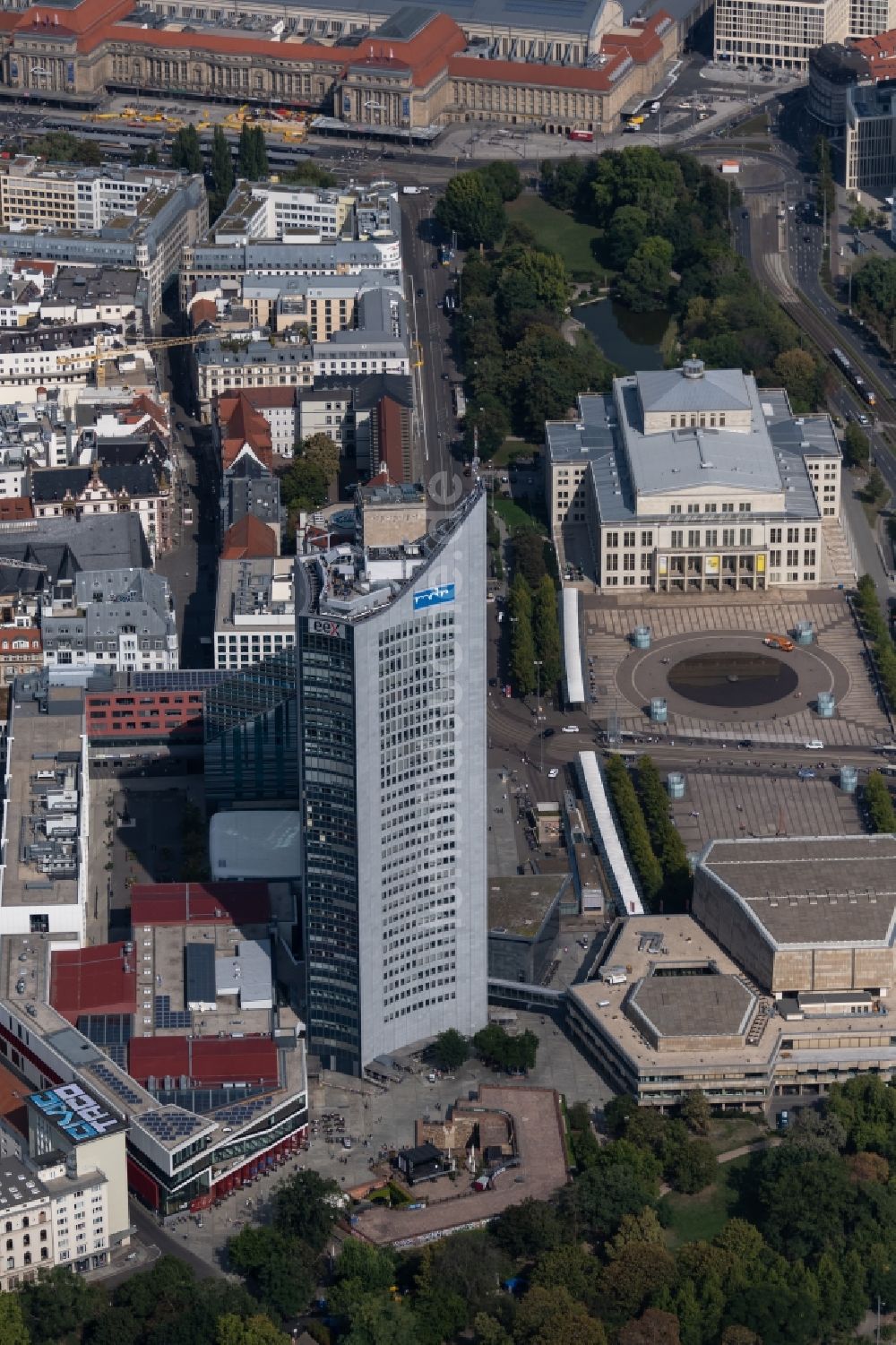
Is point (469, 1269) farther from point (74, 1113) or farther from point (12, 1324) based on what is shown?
point (12, 1324)

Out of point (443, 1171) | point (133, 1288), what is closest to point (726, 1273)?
point (443, 1171)

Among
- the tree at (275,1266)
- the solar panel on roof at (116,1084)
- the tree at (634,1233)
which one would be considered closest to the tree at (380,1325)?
the tree at (275,1266)

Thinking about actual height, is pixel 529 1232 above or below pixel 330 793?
below

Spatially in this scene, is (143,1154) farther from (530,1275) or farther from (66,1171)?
(530,1275)

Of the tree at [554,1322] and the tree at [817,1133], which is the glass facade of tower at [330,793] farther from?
the tree at [554,1322]

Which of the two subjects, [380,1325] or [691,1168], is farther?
[691,1168]

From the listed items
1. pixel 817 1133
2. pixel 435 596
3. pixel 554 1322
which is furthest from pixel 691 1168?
pixel 435 596
